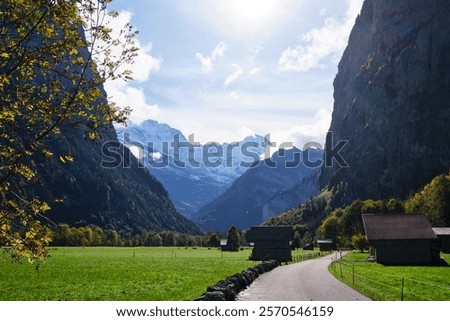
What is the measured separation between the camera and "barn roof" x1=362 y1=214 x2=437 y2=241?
218 ft

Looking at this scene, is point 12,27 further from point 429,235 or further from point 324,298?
point 429,235

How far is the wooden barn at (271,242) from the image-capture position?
93.4 meters

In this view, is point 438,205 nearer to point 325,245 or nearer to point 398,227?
point 325,245

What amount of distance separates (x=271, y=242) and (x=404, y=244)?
113ft

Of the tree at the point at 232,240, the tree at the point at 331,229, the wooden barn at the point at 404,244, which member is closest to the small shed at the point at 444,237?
the wooden barn at the point at 404,244

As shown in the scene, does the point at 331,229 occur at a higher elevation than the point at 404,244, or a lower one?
lower

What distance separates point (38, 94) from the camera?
939cm

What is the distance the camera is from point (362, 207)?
6014 inches

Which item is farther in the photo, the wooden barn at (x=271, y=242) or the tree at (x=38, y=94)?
the wooden barn at (x=271, y=242)

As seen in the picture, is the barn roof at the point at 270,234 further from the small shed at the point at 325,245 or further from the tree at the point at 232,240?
the small shed at the point at 325,245

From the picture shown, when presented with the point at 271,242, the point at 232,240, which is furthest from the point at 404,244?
the point at 232,240
